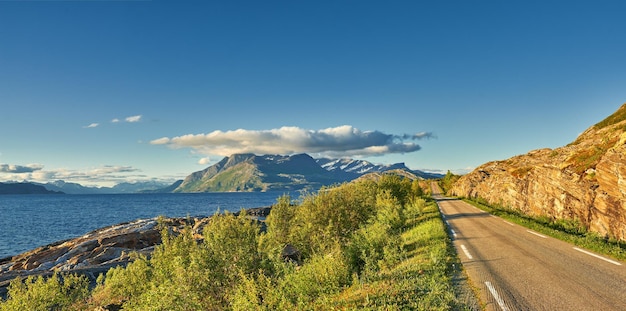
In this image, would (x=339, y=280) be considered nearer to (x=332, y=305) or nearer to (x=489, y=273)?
(x=332, y=305)

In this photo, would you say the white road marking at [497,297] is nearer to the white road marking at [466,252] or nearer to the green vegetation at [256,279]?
the green vegetation at [256,279]

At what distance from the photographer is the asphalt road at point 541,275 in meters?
10.9

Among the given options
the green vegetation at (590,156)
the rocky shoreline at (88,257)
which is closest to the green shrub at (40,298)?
the rocky shoreline at (88,257)

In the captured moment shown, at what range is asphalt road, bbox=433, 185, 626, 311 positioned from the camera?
1086 cm

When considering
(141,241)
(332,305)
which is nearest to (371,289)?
(332,305)

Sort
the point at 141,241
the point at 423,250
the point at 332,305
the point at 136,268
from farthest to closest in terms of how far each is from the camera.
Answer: the point at 141,241 < the point at 423,250 < the point at 136,268 < the point at 332,305

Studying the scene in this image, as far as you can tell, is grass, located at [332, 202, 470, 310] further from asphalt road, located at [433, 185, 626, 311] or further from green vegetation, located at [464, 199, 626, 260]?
green vegetation, located at [464, 199, 626, 260]

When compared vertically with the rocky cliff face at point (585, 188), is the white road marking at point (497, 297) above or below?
below

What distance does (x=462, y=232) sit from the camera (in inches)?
1107

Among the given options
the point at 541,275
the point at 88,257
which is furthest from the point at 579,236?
the point at 88,257

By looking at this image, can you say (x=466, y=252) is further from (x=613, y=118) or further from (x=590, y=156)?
(x=613, y=118)

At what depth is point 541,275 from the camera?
13875 millimetres

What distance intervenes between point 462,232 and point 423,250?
10.3 m

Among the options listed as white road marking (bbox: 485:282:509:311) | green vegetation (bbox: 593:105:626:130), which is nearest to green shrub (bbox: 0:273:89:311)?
white road marking (bbox: 485:282:509:311)
